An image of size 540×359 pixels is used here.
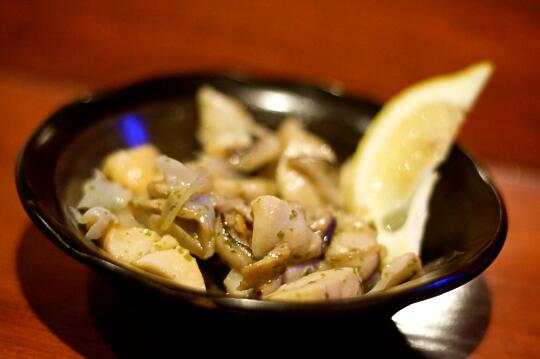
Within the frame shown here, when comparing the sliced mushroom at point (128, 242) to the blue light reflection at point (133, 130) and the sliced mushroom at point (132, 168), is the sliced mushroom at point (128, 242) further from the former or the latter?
the blue light reflection at point (133, 130)

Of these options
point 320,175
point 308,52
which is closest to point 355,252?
point 320,175

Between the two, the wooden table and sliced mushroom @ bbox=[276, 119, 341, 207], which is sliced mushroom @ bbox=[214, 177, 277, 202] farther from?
the wooden table

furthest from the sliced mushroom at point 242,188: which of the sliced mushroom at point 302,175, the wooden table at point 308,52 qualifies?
the wooden table at point 308,52

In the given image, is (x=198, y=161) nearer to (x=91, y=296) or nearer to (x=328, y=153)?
(x=328, y=153)

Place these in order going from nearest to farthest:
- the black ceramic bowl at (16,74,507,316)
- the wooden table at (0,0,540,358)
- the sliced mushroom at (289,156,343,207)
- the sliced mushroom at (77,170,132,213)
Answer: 1. the black ceramic bowl at (16,74,507,316)
2. the sliced mushroom at (77,170,132,213)
3. the sliced mushroom at (289,156,343,207)
4. the wooden table at (0,0,540,358)

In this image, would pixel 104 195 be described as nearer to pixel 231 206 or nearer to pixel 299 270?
pixel 231 206

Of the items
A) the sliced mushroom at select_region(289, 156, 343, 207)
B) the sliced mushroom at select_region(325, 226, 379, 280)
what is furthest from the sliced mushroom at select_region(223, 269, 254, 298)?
the sliced mushroom at select_region(289, 156, 343, 207)
